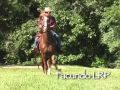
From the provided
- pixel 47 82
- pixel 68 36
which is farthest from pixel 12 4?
pixel 47 82

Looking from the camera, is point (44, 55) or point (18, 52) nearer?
point (44, 55)

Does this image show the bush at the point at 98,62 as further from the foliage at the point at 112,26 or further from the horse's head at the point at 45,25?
the horse's head at the point at 45,25

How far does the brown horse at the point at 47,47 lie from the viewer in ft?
52.6

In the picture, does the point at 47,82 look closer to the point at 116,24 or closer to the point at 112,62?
the point at 116,24

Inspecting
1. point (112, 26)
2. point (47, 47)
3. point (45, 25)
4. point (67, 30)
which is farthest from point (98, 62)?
point (45, 25)

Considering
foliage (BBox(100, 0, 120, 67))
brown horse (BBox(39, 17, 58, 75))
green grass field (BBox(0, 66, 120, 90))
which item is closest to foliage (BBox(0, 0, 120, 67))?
foliage (BBox(100, 0, 120, 67))

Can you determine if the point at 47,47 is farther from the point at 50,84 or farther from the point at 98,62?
the point at 98,62

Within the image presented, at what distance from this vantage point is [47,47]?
1648 centimetres

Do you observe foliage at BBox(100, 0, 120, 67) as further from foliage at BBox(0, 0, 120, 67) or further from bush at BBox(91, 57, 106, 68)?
bush at BBox(91, 57, 106, 68)

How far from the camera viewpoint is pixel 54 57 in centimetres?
1698

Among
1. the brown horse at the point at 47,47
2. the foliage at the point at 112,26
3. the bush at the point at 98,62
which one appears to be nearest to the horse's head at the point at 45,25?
the brown horse at the point at 47,47

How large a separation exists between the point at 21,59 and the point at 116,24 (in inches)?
274

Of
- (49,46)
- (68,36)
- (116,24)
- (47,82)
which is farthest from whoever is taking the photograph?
(68,36)

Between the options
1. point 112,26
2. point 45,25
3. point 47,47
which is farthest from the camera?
point 112,26
